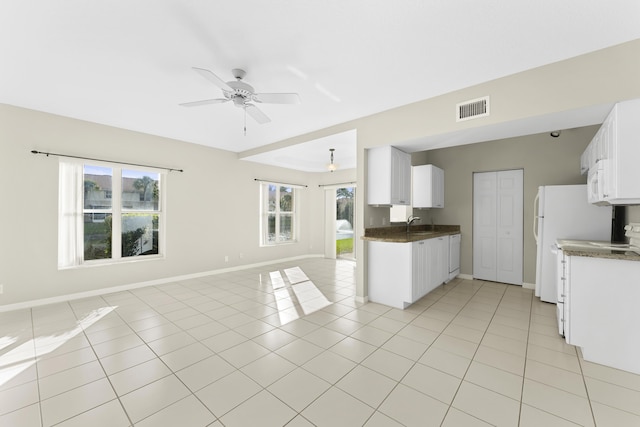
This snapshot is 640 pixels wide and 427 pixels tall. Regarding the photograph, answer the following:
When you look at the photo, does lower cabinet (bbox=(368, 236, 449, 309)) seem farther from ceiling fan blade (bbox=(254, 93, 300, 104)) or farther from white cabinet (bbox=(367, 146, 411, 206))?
ceiling fan blade (bbox=(254, 93, 300, 104))

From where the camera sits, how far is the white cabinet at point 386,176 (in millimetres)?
3779

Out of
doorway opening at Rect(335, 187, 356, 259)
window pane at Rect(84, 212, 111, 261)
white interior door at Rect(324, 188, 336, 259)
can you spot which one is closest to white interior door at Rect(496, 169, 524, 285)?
doorway opening at Rect(335, 187, 356, 259)

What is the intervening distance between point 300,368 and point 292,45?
2.77 meters

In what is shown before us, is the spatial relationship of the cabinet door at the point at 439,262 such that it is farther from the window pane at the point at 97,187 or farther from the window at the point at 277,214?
the window pane at the point at 97,187

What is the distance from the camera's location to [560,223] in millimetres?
3717

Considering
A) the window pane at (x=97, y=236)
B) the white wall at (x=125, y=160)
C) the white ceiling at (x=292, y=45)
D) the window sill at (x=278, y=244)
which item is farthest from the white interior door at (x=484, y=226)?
the window pane at (x=97, y=236)

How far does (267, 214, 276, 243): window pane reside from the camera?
22.9ft

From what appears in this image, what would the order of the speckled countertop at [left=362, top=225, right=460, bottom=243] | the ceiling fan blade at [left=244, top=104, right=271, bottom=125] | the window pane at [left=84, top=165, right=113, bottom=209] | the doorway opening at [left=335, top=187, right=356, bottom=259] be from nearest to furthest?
the ceiling fan blade at [left=244, top=104, right=271, bottom=125] < the speckled countertop at [left=362, top=225, right=460, bottom=243] < the window pane at [left=84, top=165, right=113, bottom=209] < the doorway opening at [left=335, top=187, right=356, bottom=259]

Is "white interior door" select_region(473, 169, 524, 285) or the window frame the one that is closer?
"white interior door" select_region(473, 169, 524, 285)

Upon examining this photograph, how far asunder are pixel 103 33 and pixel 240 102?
117 cm

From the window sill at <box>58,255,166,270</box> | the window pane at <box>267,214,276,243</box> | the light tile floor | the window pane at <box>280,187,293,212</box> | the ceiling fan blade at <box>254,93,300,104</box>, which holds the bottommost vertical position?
the light tile floor

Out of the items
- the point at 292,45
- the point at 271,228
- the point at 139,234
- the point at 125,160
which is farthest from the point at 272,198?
the point at 292,45

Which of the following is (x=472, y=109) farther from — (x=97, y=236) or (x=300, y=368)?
(x=97, y=236)

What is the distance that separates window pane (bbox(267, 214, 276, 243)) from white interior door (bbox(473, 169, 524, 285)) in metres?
4.78
